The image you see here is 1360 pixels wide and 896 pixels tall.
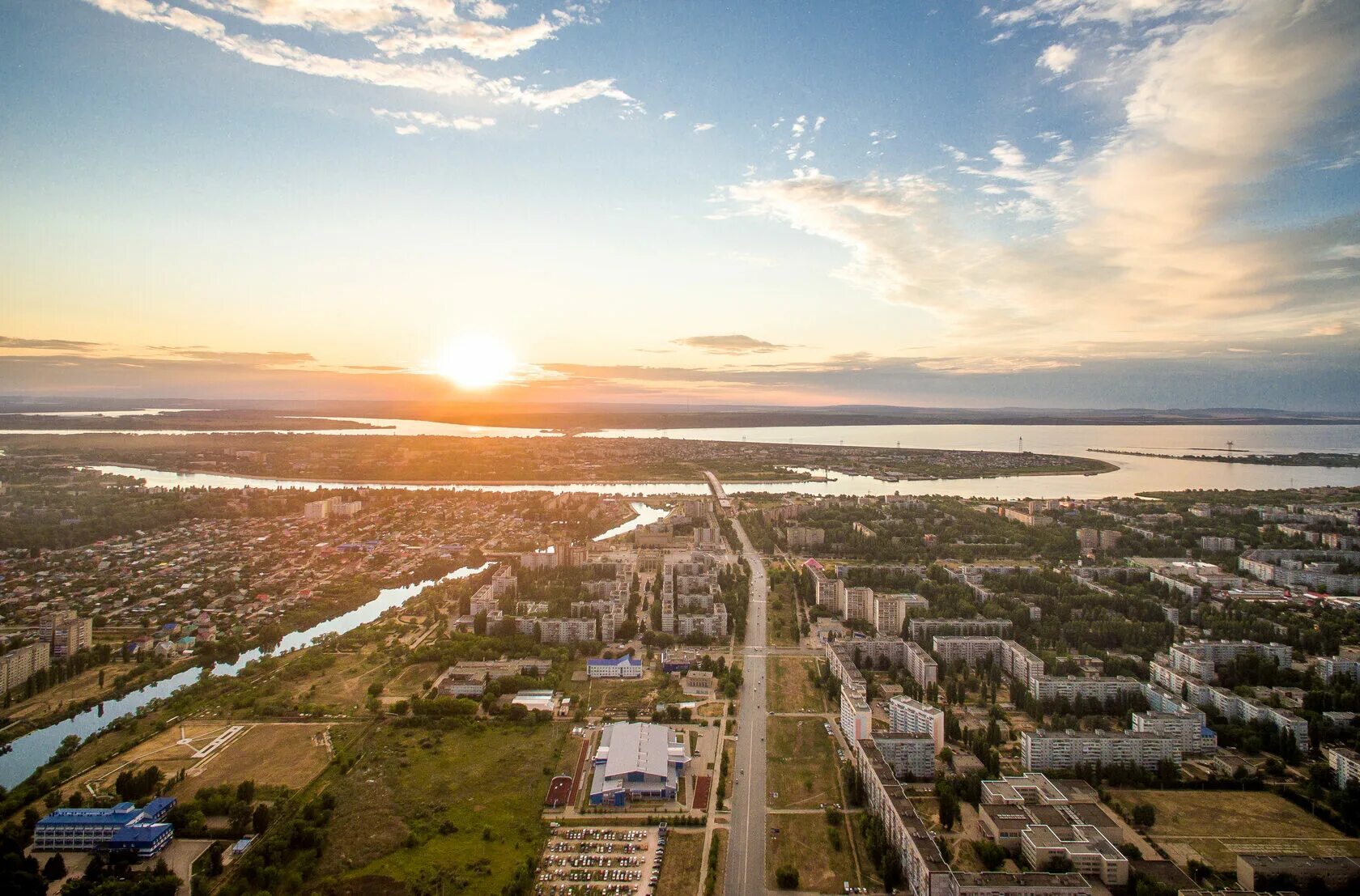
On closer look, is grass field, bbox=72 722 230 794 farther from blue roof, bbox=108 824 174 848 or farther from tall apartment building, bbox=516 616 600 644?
tall apartment building, bbox=516 616 600 644

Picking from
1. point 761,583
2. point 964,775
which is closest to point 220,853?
point 964,775

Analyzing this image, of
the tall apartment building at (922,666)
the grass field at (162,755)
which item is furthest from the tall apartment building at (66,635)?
the tall apartment building at (922,666)

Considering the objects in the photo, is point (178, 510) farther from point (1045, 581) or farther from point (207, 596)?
point (1045, 581)

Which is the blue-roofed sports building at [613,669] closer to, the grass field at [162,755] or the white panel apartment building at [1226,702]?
the grass field at [162,755]

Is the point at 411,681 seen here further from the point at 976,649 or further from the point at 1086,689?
the point at 1086,689

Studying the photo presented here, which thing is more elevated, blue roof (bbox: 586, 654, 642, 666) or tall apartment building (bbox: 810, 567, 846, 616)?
tall apartment building (bbox: 810, 567, 846, 616)

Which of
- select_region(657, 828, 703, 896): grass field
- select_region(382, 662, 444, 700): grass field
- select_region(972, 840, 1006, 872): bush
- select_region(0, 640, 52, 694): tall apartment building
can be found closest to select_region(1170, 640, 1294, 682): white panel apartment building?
select_region(972, 840, 1006, 872): bush

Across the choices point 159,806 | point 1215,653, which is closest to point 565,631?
point 159,806
